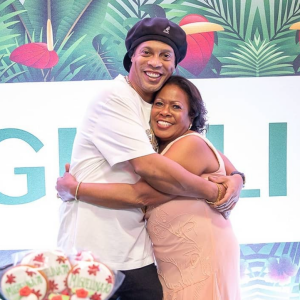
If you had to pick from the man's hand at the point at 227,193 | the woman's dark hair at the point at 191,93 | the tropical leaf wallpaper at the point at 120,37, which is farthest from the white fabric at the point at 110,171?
the tropical leaf wallpaper at the point at 120,37

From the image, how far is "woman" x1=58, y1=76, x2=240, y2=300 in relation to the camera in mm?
1685

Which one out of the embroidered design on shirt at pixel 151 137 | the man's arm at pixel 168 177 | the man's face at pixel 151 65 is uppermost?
the man's face at pixel 151 65

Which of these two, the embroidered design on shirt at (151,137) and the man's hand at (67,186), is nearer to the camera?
the man's hand at (67,186)

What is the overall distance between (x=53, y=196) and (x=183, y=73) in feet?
3.90

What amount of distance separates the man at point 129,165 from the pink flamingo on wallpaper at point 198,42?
34.7 inches

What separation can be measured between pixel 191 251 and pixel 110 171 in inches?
19.0

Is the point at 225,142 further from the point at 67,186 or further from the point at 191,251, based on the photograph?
the point at 67,186

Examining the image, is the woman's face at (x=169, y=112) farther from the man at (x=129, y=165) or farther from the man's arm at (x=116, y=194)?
the man's arm at (x=116, y=194)

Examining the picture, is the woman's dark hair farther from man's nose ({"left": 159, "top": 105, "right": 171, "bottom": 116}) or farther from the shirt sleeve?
the shirt sleeve

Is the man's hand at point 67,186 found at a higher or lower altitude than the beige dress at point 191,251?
higher

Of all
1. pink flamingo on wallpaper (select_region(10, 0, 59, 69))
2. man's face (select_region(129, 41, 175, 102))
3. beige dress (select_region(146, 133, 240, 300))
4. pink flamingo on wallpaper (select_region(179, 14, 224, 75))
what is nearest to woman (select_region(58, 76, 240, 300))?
beige dress (select_region(146, 133, 240, 300))

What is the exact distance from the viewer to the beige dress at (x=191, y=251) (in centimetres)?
173

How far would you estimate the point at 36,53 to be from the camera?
8.66ft

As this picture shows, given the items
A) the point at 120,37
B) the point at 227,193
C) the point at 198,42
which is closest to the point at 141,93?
the point at 227,193
